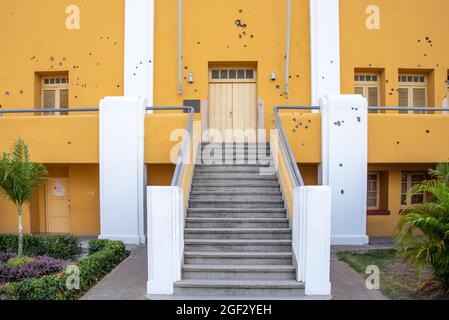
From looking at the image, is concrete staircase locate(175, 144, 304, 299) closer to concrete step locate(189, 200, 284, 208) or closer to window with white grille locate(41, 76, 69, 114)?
concrete step locate(189, 200, 284, 208)

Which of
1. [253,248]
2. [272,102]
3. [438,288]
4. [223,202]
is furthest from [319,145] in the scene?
[438,288]

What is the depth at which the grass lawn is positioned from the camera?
22.6 ft

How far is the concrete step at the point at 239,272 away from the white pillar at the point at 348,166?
3.85 meters

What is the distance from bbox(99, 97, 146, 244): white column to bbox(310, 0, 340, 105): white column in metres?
5.26

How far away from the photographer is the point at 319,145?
10984 mm

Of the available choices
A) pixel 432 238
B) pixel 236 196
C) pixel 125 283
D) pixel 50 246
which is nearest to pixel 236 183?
pixel 236 196

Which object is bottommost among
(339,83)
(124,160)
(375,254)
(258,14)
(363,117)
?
(375,254)

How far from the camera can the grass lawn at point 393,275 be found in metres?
6.89

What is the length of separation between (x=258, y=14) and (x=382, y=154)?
553cm

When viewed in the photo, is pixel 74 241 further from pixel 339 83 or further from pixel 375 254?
pixel 339 83

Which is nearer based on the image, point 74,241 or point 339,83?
point 74,241

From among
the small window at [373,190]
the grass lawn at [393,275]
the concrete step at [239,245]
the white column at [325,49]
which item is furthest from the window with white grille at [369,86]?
the concrete step at [239,245]

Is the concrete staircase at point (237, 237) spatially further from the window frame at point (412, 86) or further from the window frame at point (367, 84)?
the window frame at point (412, 86)

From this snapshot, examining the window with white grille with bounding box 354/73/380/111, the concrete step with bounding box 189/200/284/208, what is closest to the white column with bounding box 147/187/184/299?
the concrete step with bounding box 189/200/284/208
